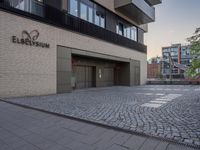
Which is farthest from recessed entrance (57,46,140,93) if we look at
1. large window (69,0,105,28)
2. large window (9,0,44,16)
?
large window (69,0,105,28)

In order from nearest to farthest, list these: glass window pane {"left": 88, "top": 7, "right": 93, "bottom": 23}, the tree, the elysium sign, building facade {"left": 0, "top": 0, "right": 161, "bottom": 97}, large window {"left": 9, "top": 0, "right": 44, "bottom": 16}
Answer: the tree < building facade {"left": 0, "top": 0, "right": 161, "bottom": 97} < the elysium sign < large window {"left": 9, "top": 0, "right": 44, "bottom": 16} < glass window pane {"left": 88, "top": 7, "right": 93, "bottom": 23}

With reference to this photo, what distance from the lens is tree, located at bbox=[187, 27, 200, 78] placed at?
26.3ft

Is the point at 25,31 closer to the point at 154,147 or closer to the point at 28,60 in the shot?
the point at 28,60

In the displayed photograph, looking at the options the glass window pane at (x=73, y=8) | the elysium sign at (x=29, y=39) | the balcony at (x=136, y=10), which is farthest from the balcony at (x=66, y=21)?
the balcony at (x=136, y=10)

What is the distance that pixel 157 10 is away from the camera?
78.9 ft

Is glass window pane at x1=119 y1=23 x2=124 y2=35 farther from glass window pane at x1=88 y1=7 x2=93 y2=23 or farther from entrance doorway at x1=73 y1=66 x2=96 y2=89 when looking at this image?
glass window pane at x1=88 y1=7 x2=93 y2=23

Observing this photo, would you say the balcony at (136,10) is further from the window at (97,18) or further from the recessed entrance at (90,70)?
the recessed entrance at (90,70)

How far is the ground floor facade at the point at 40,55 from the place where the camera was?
30.4 feet

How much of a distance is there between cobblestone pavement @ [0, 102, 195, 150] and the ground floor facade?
16.9 ft

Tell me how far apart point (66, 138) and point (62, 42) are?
960cm

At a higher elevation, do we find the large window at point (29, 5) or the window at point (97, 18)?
the window at point (97, 18)

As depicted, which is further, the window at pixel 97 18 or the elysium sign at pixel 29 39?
the window at pixel 97 18

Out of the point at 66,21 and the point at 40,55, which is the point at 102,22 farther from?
the point at 40,55

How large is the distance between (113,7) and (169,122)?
15.7m
